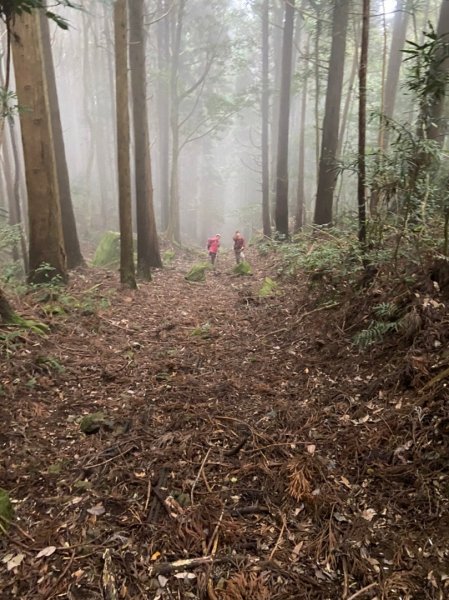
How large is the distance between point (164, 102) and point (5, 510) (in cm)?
2640

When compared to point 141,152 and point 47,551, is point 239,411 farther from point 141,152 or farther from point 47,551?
point 141,152

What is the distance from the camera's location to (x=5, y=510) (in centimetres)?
308

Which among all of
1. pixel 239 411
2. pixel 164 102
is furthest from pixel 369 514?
pixel 164 102

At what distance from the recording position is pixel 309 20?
1780 cm

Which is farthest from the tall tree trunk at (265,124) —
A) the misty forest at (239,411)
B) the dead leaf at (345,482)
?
the dead leaf at (345,482)

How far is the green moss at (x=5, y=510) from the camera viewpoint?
3024 mm

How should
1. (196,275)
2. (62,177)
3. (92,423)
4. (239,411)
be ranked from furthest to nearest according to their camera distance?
1. (196,275)
2. (62,177)
3. (239,411)
4. (92,423)

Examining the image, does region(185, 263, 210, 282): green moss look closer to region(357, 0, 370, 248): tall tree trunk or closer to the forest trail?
the forest trail

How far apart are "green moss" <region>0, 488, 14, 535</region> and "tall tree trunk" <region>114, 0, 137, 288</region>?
715 cm

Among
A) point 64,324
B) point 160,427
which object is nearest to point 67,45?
point 64,324

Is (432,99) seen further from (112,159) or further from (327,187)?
(112,159)

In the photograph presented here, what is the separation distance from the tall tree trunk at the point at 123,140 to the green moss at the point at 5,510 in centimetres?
715

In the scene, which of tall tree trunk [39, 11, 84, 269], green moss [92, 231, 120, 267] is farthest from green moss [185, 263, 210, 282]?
tall tree trunk [39, 11, 84, 269]

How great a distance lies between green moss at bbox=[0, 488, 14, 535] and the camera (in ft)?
9.92
